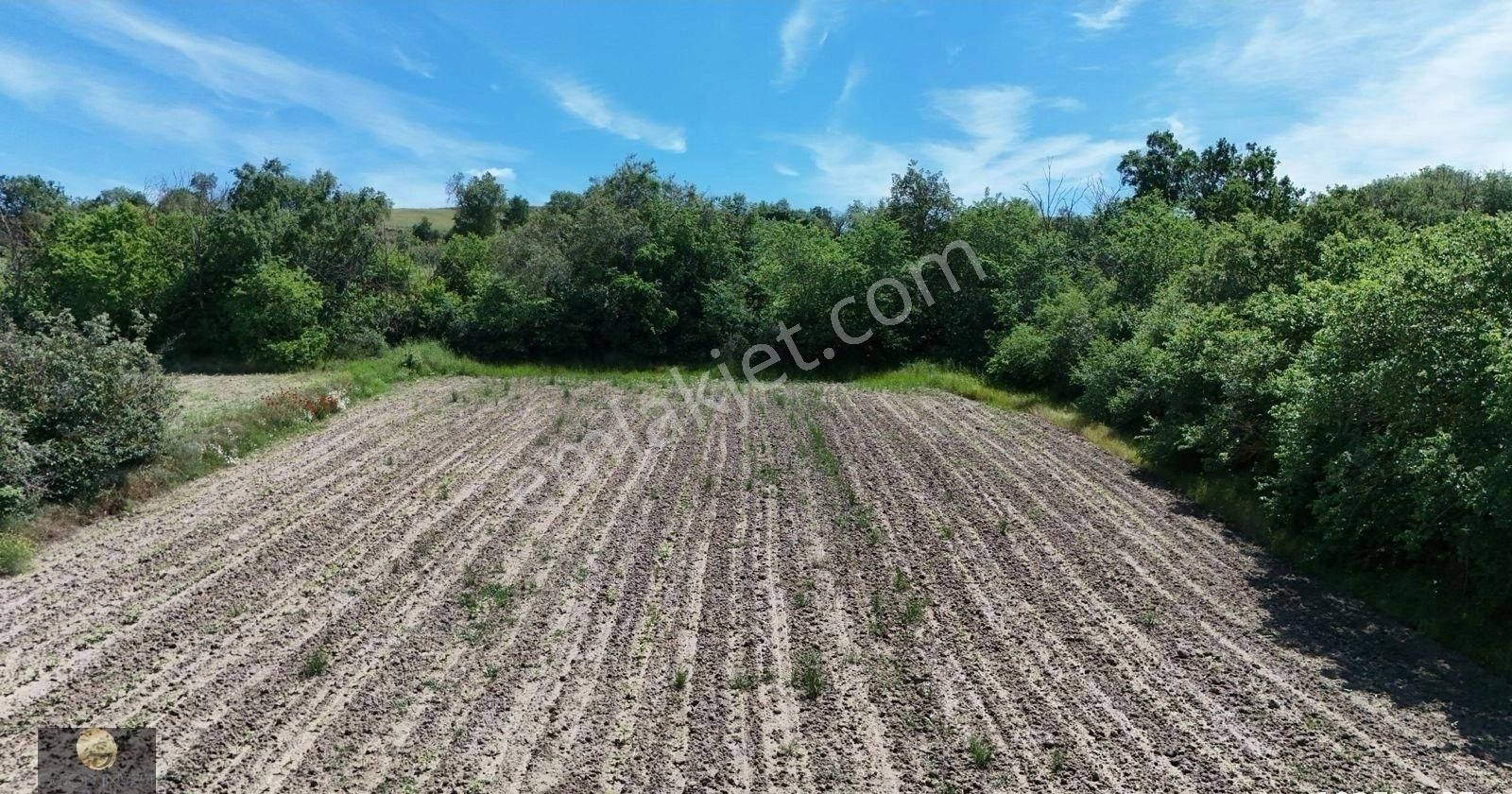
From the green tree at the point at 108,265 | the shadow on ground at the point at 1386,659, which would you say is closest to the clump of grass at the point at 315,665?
the shadow on ground at the point at 1386,659

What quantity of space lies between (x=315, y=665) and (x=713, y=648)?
10.4ft

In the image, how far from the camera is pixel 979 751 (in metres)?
5.18

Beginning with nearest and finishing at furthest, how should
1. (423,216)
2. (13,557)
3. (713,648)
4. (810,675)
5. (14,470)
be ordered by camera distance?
1. (810,675)
2. (713,648)
3. (13,557)
4. (14,470)
5. (423,216)

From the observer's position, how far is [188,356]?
2330 centimetres

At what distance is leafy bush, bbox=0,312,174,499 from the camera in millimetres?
9742

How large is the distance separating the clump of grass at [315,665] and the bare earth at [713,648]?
2 centimetres

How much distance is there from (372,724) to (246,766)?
2.45 ft

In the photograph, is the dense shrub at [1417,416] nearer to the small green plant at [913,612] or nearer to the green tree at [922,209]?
the small green plant at [913,612]

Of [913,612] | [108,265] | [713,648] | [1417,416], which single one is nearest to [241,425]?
[713,648]

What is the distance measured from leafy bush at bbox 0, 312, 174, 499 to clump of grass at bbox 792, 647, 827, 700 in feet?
31.3

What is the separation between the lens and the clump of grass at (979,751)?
16.8 feet

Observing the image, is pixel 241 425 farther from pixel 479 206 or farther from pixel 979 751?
pixel 479 206

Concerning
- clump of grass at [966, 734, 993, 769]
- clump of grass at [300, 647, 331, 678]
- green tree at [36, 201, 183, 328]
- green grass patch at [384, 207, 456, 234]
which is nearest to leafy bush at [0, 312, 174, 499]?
clump of grass at [300, 647, 331, 678]

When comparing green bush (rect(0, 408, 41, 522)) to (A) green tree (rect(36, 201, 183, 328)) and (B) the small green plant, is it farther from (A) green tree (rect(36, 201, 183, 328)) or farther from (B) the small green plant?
(A) green tree (rect(36, 201, 183, 328))
